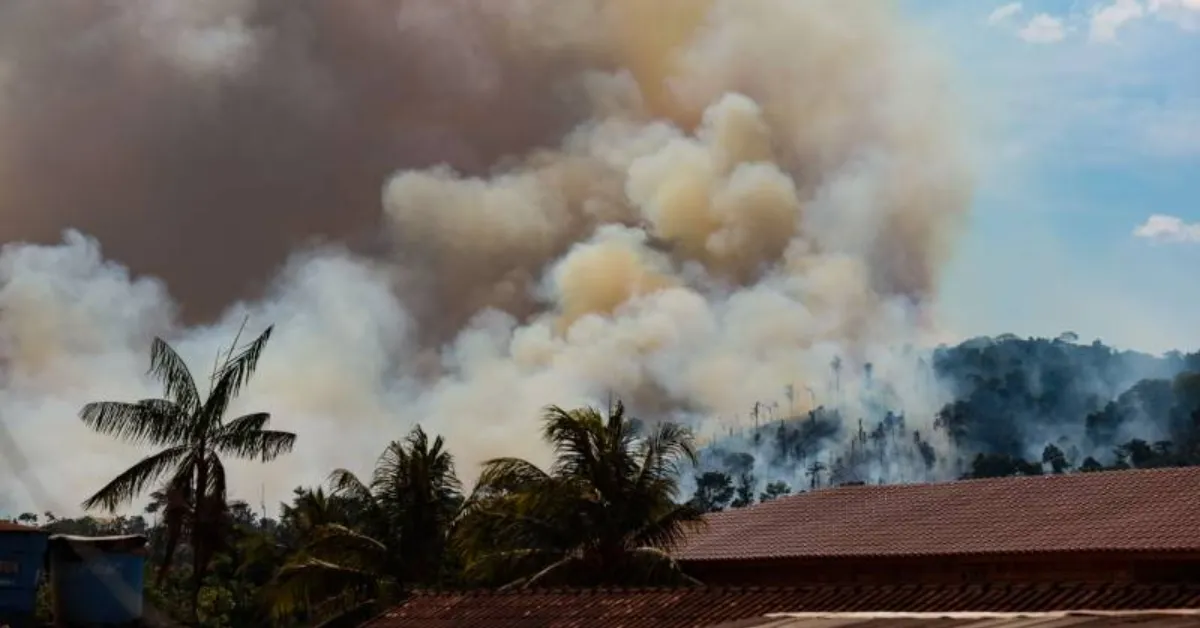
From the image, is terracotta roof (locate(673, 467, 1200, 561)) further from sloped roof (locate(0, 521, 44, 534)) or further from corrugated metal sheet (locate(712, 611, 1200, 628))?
sloped roof (locate(0, 521, 44, 534))

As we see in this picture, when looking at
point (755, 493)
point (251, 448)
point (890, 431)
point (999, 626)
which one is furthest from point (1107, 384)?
point (999, 626)

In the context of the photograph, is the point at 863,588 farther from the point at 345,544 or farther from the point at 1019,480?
the point at 1019,480

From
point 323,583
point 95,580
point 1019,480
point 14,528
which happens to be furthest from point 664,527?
point 14,528

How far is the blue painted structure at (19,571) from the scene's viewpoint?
1758cm

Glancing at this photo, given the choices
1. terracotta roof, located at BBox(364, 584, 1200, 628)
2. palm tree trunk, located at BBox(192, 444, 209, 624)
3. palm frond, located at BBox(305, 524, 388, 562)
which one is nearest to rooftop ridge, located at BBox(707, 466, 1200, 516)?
palm frond, located at BBox(305, 524, 388, 562)

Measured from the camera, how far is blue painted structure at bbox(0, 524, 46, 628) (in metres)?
17.6

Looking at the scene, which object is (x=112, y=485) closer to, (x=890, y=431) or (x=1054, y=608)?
(x=1054, y=608)

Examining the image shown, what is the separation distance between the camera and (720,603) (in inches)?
838

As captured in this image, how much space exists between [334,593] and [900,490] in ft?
43.4

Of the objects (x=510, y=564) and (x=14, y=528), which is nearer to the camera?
(x=14, y=528)

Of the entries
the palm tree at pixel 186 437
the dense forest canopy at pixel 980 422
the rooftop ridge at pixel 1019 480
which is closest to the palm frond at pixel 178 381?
the palm tree at pixel 186 437

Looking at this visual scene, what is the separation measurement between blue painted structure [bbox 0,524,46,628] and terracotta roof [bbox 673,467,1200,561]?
64.5 ft

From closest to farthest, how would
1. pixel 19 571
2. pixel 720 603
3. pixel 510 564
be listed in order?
pixel 19 571 → pixel 720 603 → pixel 510 564

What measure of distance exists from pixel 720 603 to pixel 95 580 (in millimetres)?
7593
